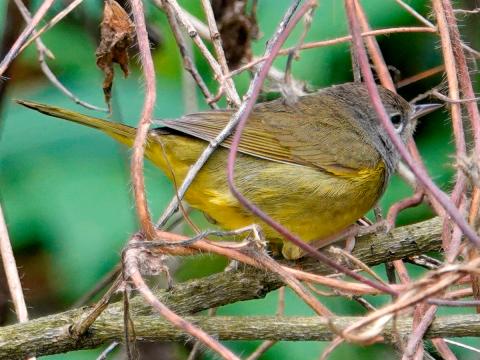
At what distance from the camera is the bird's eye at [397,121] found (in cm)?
375

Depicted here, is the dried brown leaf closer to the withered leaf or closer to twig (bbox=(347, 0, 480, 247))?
the withered leaf

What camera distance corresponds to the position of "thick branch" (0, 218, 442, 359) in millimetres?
2711

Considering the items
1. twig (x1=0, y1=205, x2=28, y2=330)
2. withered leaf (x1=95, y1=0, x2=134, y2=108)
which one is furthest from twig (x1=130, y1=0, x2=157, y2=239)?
twig (x1=0, y1=205, x2=28, y2=330)

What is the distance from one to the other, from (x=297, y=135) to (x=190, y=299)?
1.26 meters

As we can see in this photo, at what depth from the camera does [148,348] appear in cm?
404

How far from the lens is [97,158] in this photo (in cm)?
436

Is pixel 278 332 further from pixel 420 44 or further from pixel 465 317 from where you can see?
pixel 420 44

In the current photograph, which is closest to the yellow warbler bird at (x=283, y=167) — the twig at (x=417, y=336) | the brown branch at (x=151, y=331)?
the brown branch at (x=151, y=331)

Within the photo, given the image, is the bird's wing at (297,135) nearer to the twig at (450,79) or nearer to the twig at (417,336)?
the twig at (450,79)

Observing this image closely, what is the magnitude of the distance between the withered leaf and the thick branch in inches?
31.4

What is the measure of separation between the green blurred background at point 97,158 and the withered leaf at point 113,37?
3.89 ft

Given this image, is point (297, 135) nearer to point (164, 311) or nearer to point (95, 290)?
point (95, 290)

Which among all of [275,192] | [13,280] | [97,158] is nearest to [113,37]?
[13,280]

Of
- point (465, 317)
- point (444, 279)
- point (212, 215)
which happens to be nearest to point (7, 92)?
point (212, 215)
